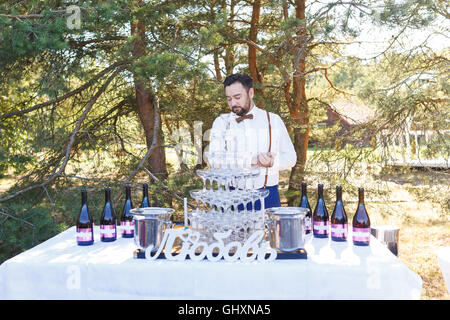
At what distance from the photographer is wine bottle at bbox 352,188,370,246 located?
197cm

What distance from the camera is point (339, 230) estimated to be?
6.75 feet

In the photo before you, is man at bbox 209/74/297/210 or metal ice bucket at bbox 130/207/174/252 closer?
metal ice bucket at bbox 130/207/174/252

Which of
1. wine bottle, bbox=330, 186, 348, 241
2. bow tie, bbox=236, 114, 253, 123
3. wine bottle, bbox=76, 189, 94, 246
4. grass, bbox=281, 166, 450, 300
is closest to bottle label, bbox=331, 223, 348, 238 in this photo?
wine bottle, bbox=330, 186, 348, 241

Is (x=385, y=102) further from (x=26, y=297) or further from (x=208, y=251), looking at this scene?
(x=26, y=297)

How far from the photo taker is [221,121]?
2.57 m

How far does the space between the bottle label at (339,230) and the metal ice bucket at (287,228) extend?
0.29m

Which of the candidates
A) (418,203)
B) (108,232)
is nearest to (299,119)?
(418,203)

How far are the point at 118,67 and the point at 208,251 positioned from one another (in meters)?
3.81

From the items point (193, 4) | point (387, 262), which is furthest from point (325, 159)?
point (387, 262)

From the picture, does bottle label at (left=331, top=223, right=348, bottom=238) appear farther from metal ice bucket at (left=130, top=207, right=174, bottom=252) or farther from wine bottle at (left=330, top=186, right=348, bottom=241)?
metal ice bucket at (left=130, top=207, right=174, bottom=252)

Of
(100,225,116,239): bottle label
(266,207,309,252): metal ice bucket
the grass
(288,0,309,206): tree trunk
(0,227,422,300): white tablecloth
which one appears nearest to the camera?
(0,227,422,300): white tablecloth

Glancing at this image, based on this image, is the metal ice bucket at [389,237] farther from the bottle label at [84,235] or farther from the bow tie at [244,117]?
the bottle label at [84,235]

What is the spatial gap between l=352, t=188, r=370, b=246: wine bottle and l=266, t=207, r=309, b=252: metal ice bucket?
0.31 m

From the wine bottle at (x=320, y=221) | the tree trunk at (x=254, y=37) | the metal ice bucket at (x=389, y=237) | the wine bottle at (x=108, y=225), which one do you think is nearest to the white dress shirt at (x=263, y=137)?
the wine bottle at (x=320, y=221)
